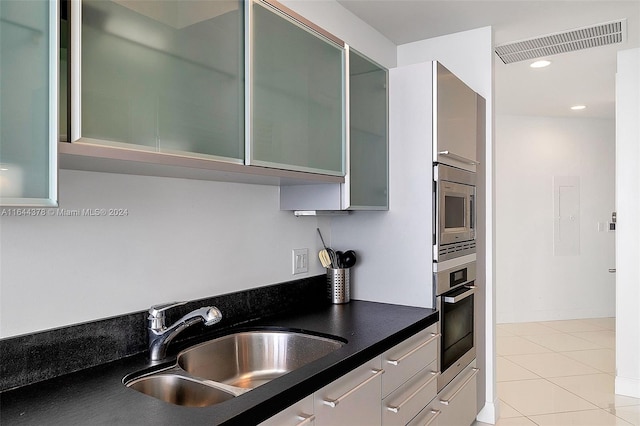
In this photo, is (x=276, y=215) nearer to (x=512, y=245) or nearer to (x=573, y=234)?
(x=512, y=245)

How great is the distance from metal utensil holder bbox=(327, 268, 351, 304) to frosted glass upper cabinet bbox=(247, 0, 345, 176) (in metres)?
0.62

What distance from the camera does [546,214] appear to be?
19.1 feet

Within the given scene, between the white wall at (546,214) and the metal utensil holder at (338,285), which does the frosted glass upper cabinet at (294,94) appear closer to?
the metal utensil holder at (338,285)

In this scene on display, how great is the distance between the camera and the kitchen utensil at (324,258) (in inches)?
96.5

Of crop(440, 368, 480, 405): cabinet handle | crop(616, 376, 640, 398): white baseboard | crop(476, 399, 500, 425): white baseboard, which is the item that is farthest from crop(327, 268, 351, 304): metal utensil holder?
crop(616, 376, 640, 398): white baseboard

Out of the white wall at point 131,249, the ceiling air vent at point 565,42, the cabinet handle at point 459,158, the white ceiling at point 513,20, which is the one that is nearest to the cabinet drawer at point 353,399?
the white wall at point 131,249

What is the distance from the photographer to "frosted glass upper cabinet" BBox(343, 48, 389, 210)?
2084 millimetres

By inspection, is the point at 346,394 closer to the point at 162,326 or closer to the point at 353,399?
the point at 353,399

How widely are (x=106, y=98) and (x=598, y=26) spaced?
9.70 feet

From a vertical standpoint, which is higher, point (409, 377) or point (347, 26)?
point (347, 26)

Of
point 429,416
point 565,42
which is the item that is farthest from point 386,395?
point 565,42

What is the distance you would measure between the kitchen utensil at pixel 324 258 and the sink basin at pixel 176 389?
47.0 inches

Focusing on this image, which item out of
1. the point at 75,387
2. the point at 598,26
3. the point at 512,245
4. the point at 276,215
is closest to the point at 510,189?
the point at 512,245

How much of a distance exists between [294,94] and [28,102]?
97 centimetres
